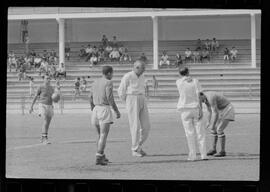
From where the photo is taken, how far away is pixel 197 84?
34.7 ft

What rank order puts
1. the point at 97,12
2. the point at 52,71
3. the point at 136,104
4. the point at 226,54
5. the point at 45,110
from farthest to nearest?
the point at 226,54 < the point at 136,104 < the point at 52,71 < the point at 45,110 < the point at 97,12

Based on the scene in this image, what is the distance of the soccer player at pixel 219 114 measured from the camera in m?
10.6

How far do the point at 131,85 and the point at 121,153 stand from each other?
0.74 metres

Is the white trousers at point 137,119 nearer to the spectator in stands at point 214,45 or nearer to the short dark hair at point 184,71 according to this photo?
the short dark hair at point 184,71

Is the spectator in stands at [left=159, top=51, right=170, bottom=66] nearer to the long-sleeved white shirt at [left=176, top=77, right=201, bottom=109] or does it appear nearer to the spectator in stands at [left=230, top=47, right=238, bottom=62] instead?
the long-sleeved white shirt at [left=176, top=77, right=201, bottom=109]

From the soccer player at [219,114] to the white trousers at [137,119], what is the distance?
0.64 metres

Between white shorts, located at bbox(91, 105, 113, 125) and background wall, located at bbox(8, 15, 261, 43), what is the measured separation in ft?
2.38

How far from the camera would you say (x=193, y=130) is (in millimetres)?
10688

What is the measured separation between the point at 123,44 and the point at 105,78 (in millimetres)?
421

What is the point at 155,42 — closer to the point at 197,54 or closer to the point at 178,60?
the point at 178,60

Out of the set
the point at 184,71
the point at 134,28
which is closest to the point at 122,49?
the point at 134,28

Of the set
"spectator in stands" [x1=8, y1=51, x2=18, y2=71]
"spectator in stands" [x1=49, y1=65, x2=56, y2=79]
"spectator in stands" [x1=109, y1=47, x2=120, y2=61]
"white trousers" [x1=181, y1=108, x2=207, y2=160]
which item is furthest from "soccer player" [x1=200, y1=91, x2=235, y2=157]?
"spectator in stands" [x1=8, y1=51, x2=18, y2=71]

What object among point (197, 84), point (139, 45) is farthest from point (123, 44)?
point (197, 84)

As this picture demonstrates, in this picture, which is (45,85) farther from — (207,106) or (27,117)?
(207,106)
